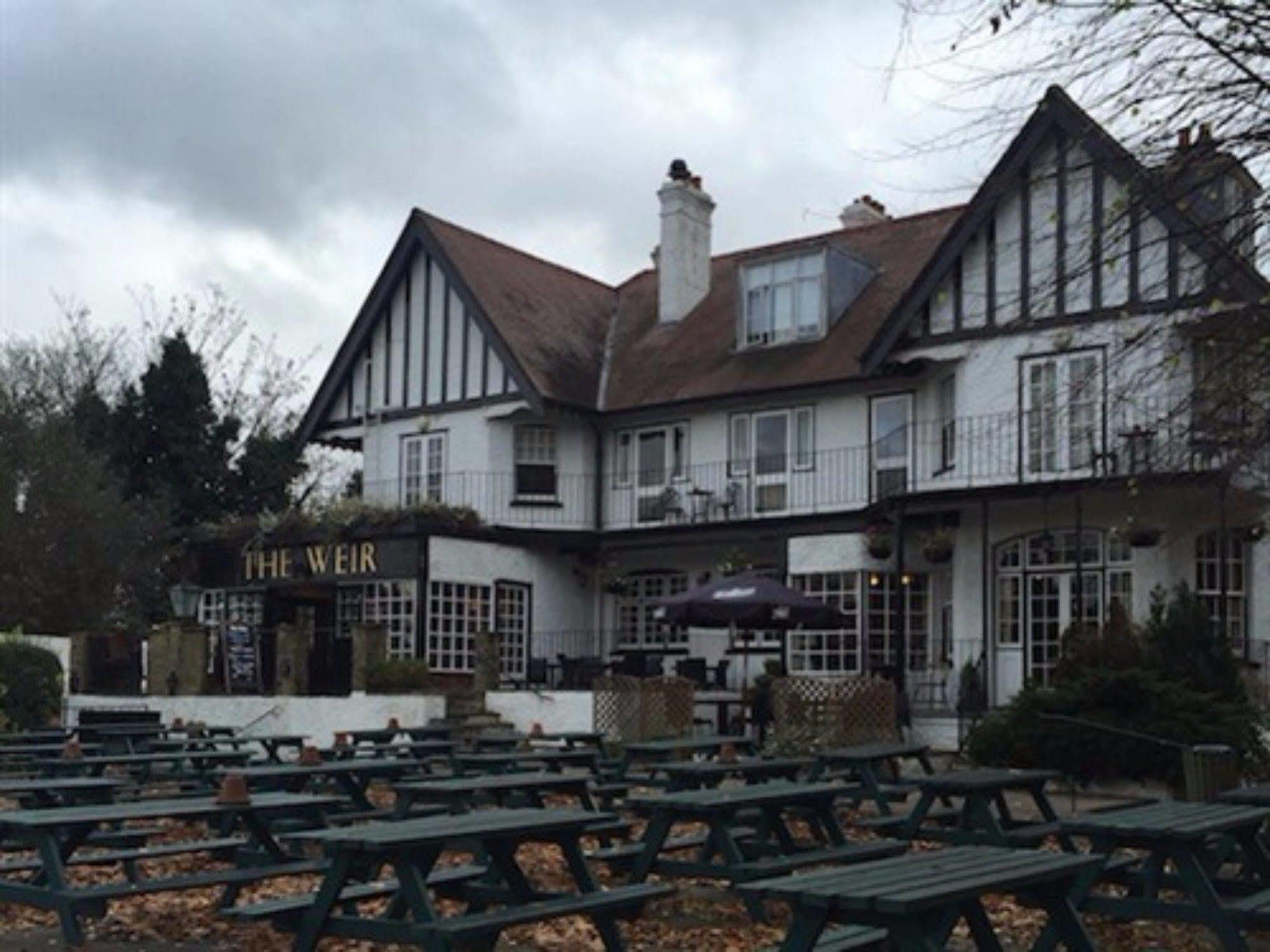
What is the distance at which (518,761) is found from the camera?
12680 mm

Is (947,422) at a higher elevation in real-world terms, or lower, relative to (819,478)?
higher

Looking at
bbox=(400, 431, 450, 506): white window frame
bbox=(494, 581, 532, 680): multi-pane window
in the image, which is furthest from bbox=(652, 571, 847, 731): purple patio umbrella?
bbox=(400, 431, 450, 506): white window frame

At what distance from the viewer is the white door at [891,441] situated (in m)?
26.1

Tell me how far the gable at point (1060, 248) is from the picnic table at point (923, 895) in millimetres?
3768

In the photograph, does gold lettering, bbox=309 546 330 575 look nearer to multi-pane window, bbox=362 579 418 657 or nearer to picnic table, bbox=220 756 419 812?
multi-pane window, bbox=362 579 418 657

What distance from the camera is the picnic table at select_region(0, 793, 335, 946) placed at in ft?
26.0

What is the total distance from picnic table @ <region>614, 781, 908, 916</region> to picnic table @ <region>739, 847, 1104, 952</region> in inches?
75.1

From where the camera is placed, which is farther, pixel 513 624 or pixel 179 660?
pixel 513 624

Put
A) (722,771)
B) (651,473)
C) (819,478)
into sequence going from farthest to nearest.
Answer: (651,473), (819,478), (722,771)

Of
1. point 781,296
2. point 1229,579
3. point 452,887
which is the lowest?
point 452,887

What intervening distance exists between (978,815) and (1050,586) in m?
14.7

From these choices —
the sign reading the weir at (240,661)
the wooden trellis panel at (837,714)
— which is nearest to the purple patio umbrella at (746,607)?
the wooden trellis panel at (837,714)

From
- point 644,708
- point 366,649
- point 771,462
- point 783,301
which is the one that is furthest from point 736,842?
point 783,301

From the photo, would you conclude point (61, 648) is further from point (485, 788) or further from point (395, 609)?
point (485, 788)
